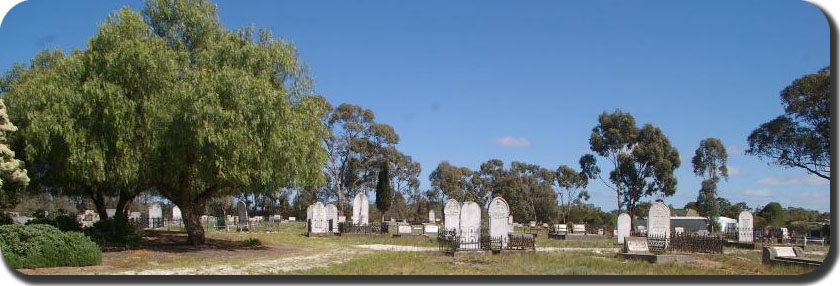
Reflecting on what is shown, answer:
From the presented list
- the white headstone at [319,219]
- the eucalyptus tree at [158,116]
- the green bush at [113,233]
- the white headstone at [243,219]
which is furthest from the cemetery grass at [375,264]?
the white headstone at [243,219]

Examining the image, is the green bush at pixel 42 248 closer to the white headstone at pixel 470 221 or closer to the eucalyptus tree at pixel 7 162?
the eucalyptus tree at pixel 7 162

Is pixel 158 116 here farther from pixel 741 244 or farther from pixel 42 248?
pixel 741 244

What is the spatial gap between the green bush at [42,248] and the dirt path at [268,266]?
1.84 m

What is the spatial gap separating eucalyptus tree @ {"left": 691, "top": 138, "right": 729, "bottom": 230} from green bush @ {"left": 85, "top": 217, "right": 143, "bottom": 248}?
47.6 metres

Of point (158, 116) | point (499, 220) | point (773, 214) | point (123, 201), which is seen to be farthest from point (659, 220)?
→ point (773, 214)

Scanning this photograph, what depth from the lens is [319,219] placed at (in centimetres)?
3588

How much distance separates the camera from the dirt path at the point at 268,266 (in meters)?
15.2

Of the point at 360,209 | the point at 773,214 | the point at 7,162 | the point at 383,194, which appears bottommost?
the point at 773,214

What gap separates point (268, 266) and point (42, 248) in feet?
16.9

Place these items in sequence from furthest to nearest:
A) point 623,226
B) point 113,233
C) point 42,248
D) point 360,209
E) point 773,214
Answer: point 773,214
point 360,209
point 623,226
point 113,233
point 42,248

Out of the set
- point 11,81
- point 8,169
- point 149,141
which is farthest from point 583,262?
point 11,81

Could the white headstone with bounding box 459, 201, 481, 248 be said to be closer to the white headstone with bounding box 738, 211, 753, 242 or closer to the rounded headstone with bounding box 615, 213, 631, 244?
Answer: the rounded headstone with bounding box 615, 213, 631, 244

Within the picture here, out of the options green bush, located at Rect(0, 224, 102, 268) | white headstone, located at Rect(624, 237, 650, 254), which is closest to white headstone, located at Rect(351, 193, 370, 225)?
white headstone, located at Rect(624, 237, 650, 254)

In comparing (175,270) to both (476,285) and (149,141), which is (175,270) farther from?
(476,285)
